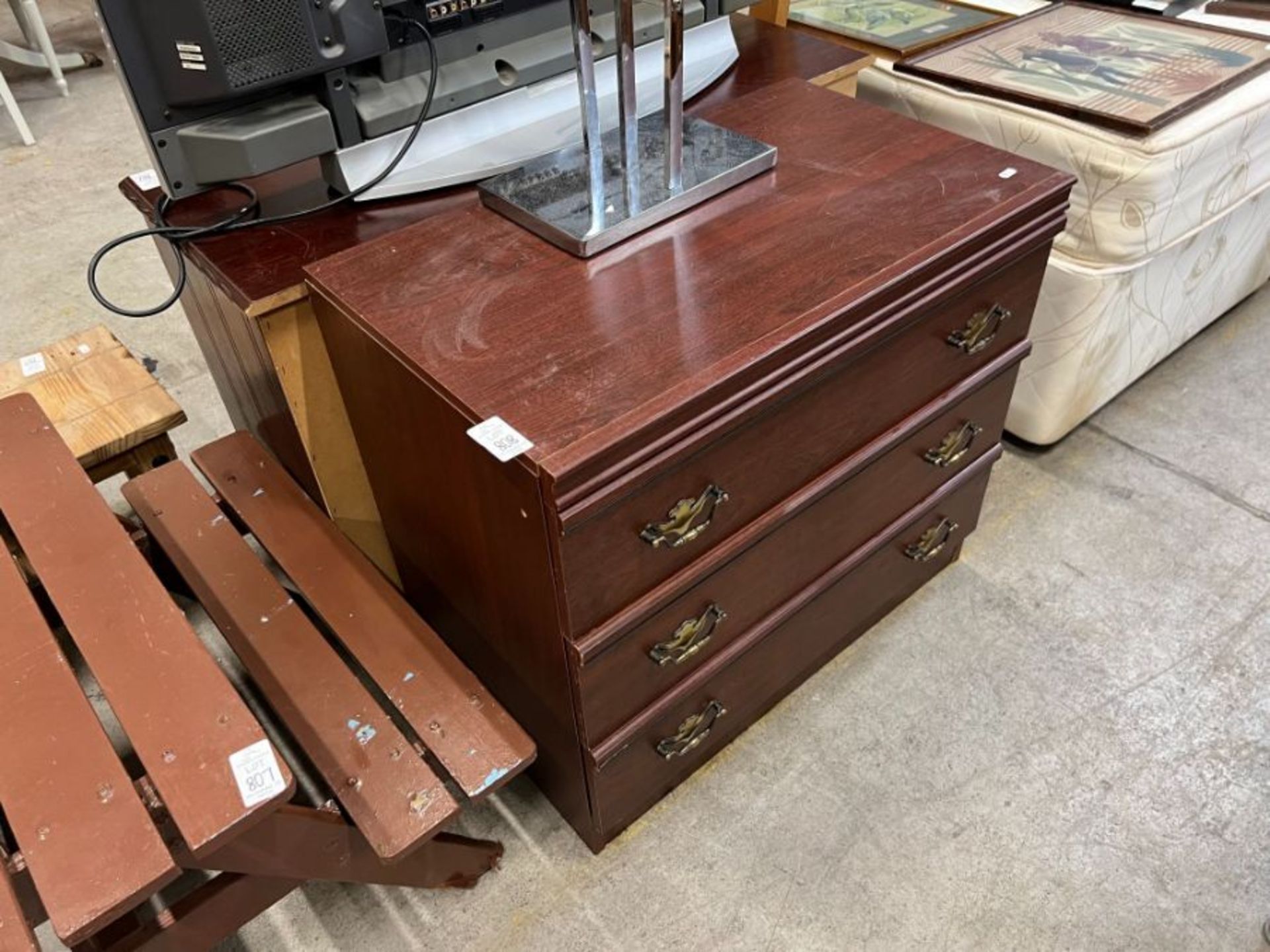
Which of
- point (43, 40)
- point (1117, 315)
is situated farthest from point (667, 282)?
point (43, 40)

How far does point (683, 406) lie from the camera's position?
0.82m

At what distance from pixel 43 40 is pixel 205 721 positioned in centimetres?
331

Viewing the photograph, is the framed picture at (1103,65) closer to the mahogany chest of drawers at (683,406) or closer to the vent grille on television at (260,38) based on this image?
the mahogany chest of drawers at (683,406)

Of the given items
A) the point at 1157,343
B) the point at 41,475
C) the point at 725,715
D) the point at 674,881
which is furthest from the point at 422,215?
the point at 1157,343

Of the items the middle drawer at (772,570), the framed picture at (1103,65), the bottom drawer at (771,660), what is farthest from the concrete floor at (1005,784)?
the framed picture at (1103,65)

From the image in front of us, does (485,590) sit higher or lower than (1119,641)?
higher

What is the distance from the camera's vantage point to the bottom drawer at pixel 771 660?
113 centimetres

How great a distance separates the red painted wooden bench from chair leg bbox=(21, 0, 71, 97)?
2559 millimetres

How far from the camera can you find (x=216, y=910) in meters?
0.98

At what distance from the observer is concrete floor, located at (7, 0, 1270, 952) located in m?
1.17

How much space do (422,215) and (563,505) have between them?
21.1 inches

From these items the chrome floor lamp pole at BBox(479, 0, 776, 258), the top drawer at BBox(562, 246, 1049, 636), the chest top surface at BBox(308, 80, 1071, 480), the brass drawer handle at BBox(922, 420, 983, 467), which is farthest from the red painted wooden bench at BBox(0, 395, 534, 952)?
the brass drawer handle at BBox(922, 420, 983, 467)

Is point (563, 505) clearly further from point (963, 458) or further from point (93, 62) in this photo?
point (93, 62)

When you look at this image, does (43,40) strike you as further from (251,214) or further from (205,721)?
(205,721)
